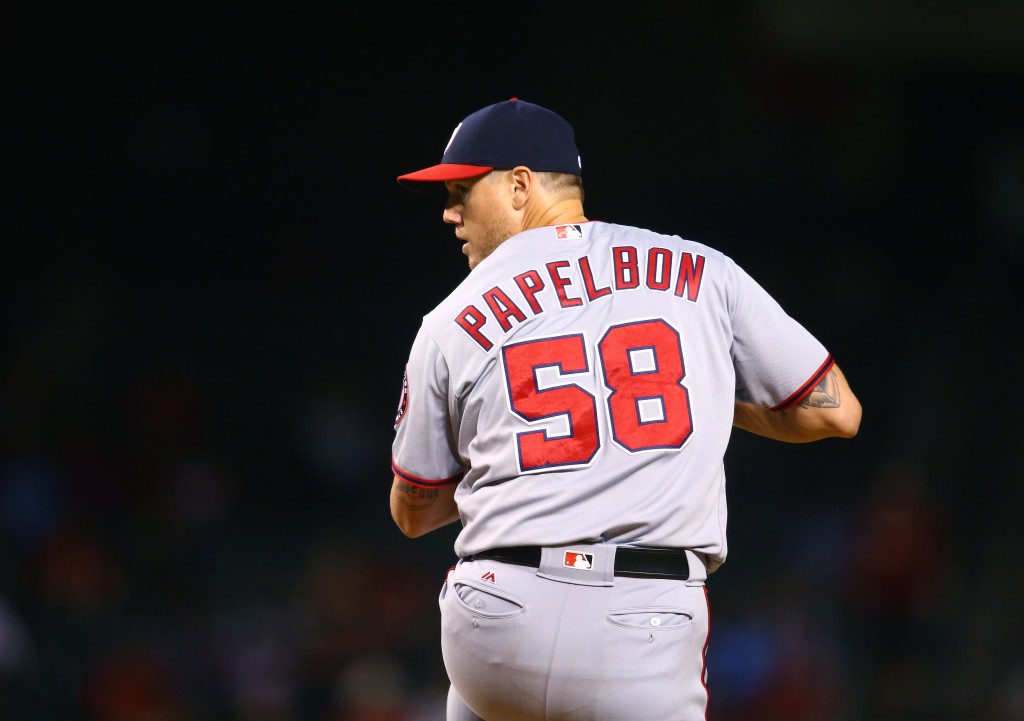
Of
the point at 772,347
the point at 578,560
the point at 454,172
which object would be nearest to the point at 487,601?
the point at 578,560

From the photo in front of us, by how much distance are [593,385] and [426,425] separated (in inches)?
12.9

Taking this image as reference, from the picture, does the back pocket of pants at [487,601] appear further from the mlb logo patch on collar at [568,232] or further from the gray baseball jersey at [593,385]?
the mlb logo patch on collar at [568,232]

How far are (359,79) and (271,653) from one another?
19.5ft

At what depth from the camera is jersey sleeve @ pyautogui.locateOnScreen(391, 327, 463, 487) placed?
83.4 inches

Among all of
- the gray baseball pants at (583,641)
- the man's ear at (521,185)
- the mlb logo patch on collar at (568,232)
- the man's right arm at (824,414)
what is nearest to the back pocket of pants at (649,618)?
the gray baseball pants at (583,641)

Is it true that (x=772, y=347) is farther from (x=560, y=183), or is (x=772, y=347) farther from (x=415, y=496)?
(x=415, y=496)

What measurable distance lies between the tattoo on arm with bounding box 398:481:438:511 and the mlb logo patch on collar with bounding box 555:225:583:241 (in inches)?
Result: 20.1

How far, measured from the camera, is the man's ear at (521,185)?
2.23 metres

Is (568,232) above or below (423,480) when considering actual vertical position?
above

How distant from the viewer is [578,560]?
195 cm

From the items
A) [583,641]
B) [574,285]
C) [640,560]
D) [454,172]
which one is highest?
[454,172]

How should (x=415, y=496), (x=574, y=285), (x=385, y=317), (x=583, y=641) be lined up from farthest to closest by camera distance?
1. (x=385, y=317)
2. (x=415, y=496)
3. (x=574, y=285)
4. (x=583, y=641)

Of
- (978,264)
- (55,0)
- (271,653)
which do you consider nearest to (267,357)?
(271,653)

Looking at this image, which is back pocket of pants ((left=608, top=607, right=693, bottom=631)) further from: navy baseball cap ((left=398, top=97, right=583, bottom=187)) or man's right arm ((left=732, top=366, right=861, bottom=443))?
navy baseball cap ((left=398, top=97, right=583, bottom=187))
